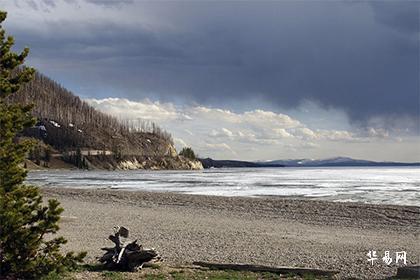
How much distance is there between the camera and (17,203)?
34.8ft

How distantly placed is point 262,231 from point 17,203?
14075 millimetres

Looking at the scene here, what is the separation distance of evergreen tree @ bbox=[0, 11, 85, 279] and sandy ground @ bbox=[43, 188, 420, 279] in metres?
4.10

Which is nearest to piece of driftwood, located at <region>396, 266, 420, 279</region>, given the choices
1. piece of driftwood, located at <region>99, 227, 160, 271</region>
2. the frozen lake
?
piece of driftwood, located at <region>99, 227, 160, 271</region>

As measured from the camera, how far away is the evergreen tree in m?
10.5

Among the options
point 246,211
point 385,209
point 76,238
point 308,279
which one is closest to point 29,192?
point 308,279

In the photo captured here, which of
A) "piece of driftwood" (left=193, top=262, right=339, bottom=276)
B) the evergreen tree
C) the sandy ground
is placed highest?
the evergreen tree

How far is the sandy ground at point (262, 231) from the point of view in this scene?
16.0m

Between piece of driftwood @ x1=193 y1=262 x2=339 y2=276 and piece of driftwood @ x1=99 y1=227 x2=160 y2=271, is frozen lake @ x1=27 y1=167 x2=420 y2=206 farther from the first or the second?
piece of driftwood @ x1=99 y1=227 x2=160 y2=271

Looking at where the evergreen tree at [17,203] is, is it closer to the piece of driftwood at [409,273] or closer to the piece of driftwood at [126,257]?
A: the piece of driftwood at [126,257]

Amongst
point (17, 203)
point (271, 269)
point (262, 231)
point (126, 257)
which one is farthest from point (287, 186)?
point (17, 203)

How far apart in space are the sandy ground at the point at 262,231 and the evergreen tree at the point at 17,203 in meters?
4.10

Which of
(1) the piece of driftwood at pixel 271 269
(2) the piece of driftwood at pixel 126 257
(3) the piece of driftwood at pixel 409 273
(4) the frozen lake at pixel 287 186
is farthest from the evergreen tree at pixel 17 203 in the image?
(4) the frozen lake at pixel 287 186

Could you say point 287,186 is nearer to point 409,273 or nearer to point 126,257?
point 409,273

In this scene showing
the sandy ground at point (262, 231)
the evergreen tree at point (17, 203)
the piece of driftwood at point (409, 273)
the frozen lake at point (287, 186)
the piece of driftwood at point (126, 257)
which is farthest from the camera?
the frozen lake at point (287, 186)
